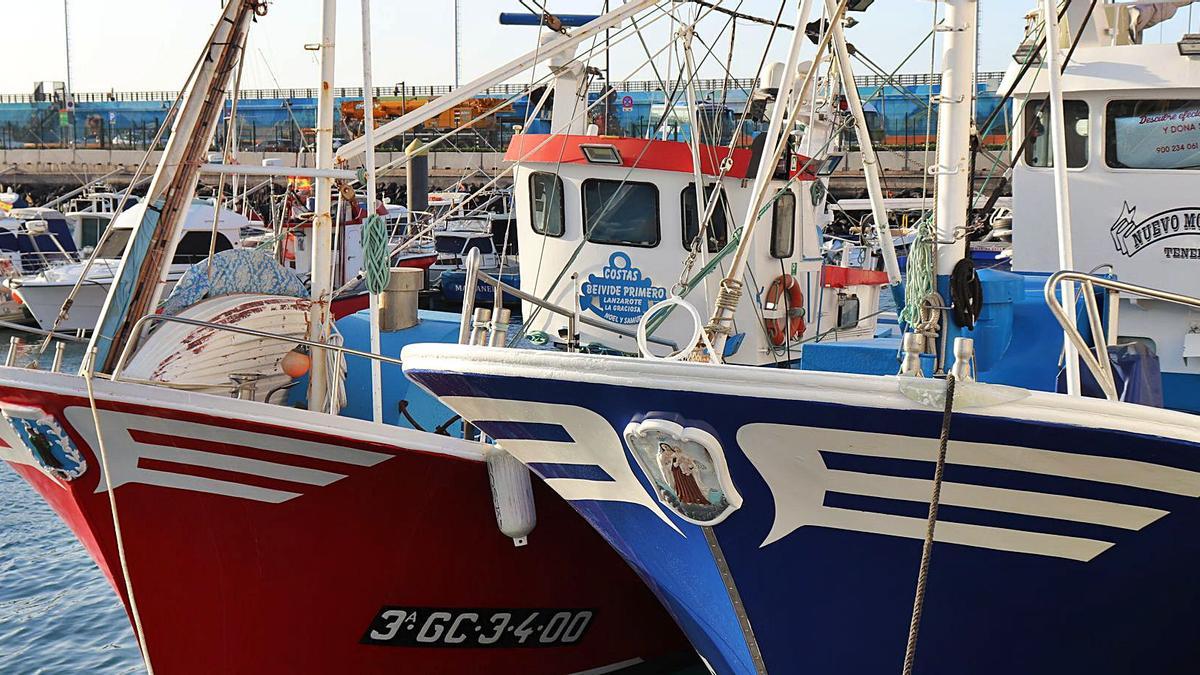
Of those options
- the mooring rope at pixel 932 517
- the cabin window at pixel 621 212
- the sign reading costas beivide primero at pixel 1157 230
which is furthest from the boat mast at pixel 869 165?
the cabin window at pixel 621 212

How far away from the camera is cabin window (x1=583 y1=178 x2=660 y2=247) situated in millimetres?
9484

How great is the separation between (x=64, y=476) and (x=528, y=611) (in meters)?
2.97

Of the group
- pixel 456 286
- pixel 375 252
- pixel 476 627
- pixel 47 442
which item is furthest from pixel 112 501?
pixel 456 286

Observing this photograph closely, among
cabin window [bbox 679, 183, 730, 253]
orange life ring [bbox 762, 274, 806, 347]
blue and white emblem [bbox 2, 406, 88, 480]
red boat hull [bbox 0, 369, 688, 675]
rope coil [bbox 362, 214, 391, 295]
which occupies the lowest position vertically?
red boat hull [bbox 0, 369, 688, 675]

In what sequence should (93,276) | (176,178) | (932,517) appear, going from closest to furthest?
(932,517) → (176,178) → (93,276)

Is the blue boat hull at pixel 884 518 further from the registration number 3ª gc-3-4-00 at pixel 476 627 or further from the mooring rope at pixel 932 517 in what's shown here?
the registration number 3ª gc-3-4-00 at pixel 476 627

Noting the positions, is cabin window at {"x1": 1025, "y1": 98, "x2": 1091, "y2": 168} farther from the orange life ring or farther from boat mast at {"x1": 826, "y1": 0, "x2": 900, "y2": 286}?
the orange life ring

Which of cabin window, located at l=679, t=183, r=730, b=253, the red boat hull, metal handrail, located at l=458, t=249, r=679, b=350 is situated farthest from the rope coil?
cabin window, located at l=679, t=183, r=730, b=253

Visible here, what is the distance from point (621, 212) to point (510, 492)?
303cm

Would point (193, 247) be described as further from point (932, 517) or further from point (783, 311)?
point (932, 517)

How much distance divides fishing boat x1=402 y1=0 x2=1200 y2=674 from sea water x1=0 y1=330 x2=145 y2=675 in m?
5.20

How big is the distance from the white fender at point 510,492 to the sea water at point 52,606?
3757 millimetres

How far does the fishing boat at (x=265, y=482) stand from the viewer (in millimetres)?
6723

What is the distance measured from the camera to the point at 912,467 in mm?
5066
